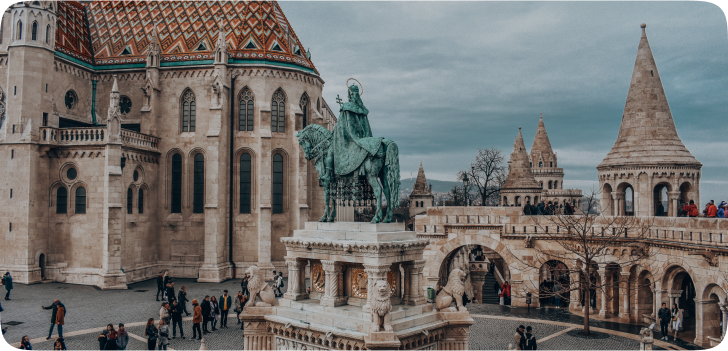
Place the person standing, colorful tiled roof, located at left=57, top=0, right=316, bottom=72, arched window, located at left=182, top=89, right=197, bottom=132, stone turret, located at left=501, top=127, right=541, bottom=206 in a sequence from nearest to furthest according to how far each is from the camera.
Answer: the person standing, arched window, located at left=182, top=89, right=197, bottom=132, colorful tiled roof, located at left=57, top=0, right=316, bottom=72, stone turret, located at left=501, top=127, right=541, bottom=206

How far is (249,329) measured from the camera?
34.8 feet

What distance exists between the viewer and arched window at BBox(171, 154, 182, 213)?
1181 inches

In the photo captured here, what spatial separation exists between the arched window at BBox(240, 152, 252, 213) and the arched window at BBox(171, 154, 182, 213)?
11.5ft

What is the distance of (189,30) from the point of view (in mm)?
31484

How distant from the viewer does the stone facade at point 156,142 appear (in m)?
25.4

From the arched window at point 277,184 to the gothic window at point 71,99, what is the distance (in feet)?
36.8

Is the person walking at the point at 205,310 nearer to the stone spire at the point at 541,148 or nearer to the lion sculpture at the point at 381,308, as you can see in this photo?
the lion sculpture at the point at 381,308

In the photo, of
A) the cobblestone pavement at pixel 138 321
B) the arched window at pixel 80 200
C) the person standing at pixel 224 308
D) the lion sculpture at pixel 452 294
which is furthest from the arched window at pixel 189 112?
the lion sculpture at pixel 452 294

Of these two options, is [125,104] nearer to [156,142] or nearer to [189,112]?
[156,142]

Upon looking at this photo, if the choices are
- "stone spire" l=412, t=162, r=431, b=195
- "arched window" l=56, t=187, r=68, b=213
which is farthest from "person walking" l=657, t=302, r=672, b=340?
"stone spire" l=412, t=162, r=431, b=195

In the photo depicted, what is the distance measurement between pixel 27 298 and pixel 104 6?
1971 cm

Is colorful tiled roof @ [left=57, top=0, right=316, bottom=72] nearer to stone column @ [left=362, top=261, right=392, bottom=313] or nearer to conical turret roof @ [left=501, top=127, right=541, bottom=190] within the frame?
conical turret roof @ [left=501, top=127, right=541, bottom=190]

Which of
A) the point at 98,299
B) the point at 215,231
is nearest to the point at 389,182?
the point at 98,299

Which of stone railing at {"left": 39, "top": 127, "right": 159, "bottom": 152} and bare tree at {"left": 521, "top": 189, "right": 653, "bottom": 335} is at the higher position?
stone railing at {"left": 39, "top": 127, "right": 159, "bottom": 152}
